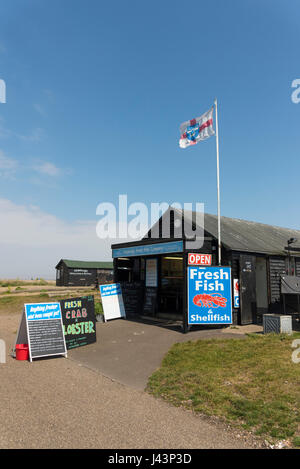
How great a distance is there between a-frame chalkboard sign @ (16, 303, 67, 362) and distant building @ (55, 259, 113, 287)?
33670 millimetres

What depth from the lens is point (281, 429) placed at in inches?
197

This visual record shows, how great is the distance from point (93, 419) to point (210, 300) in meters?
8.67

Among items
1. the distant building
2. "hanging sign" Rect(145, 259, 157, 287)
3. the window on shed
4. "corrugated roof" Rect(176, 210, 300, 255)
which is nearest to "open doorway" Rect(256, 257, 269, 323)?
"corrugated roof" Rect(176, 210, 300, 255)

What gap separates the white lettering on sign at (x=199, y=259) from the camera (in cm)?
1357

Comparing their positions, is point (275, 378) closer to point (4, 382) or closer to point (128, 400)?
point (128, 400)

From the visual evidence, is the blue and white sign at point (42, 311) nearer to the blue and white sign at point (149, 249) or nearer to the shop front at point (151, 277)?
Answer: the blue and white sign at point (149, 249)

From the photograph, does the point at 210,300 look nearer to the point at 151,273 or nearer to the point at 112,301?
the point at 151,273

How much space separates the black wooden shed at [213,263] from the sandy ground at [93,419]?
23.5ft

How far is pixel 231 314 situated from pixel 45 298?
1754 centimetres

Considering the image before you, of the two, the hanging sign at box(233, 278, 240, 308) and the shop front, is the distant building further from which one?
the hanging sign at box(233, 278, 240, 308)

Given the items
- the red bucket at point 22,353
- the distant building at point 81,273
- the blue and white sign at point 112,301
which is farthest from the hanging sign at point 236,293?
the distant building at point 81,273

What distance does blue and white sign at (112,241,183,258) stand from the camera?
1376 cm

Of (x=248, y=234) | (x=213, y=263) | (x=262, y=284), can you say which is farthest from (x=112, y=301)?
(x=248, y=234)
